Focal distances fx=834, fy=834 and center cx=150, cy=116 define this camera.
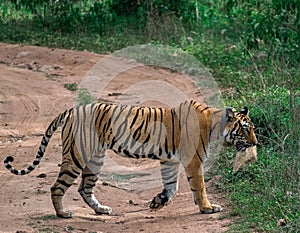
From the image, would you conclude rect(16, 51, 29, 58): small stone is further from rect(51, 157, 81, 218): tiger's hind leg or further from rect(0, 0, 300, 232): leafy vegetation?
rect(51, 157, 81, 218): tiger's hind leg

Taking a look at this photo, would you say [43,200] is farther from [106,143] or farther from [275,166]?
[275,166]

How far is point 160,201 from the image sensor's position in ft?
24.8

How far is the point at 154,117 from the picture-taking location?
766cm

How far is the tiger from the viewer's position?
739 centimetres

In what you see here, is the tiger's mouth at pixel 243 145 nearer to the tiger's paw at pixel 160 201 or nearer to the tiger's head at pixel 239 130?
the tiger's head at pixel 239 130

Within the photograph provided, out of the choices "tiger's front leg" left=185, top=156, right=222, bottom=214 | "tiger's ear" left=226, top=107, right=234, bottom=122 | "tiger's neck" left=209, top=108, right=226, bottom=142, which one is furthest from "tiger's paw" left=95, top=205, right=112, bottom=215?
"tiger's ear" left=226, top=107, right=234, bottom=122

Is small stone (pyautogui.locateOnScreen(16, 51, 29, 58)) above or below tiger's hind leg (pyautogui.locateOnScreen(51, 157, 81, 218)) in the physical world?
below

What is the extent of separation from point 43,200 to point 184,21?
891 cm

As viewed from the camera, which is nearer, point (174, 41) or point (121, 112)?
point (121, 112)

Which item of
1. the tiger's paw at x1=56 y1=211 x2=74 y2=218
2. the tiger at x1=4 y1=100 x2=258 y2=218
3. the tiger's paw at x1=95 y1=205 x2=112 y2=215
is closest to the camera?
the tiger's paw at x1=56 y1=211 x2=74 y2=218

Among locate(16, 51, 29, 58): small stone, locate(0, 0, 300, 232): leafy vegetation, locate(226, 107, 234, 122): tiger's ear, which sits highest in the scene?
locate(226, 107, 234, 122): tiger's ear

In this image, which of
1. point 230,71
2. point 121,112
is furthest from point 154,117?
point 230,71

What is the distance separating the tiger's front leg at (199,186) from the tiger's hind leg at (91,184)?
795 mm

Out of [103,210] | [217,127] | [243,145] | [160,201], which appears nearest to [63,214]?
[103,210]
